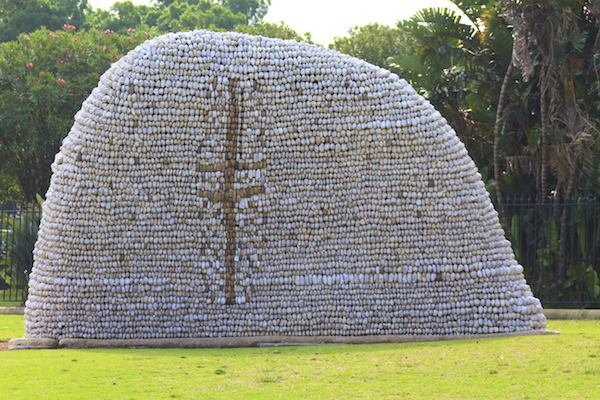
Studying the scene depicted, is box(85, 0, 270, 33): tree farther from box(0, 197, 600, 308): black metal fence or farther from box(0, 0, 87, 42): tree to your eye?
box(0, 197, 600, 308): black metal fence

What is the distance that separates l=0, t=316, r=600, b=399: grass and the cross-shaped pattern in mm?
1037

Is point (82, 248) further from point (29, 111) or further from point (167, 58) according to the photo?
point (29, 111)

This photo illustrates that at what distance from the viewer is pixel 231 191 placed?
8.64 metres

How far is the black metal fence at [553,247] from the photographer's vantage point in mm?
11453

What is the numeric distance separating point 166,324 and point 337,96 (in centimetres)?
372

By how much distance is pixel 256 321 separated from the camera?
27.8ft

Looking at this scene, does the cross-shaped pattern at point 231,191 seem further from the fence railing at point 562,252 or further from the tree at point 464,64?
the tree at point 464,64

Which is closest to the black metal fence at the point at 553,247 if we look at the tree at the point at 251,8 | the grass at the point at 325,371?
the grass at the point at 325,371

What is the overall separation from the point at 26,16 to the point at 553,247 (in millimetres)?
25104

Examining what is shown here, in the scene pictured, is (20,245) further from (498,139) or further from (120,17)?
(120,17)

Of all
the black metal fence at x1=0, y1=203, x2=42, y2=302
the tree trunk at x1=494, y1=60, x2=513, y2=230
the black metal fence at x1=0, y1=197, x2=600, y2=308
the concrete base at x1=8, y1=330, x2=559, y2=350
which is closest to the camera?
the concrete base at x1=8, y1=330, x2=559, y2=350

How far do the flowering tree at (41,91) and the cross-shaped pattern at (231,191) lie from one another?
9.81m

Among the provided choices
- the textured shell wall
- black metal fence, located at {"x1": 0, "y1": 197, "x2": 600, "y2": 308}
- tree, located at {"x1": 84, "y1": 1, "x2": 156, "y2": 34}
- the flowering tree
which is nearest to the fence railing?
black metal fence, located at {"x1": 0, "y1": 197, "x2": 600, "y2": 308}

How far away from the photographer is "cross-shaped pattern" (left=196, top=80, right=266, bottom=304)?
28.0ft
